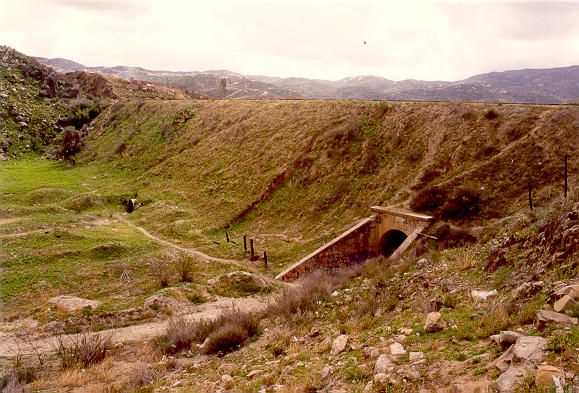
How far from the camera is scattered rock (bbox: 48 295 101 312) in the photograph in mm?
13254

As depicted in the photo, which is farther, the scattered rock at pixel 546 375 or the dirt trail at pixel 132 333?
the dirt trail at pixel 132 333

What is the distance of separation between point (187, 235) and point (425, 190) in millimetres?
14147

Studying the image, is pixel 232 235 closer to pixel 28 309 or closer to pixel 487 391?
pixel 28 309

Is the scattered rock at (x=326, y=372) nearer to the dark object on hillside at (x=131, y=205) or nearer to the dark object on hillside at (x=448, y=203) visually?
the dark object on hillside at (x=448, y=203)

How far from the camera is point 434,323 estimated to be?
6.75 meters

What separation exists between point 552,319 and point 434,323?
194 cm

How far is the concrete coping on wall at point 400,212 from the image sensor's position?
53.9 feet

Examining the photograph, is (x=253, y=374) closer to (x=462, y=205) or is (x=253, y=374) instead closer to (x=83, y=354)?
(x=83, y=354)

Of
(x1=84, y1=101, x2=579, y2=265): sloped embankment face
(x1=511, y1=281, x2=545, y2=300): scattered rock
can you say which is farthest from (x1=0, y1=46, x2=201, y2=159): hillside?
(x1=511, y1=281, x2=545, y2=300): scattered rock

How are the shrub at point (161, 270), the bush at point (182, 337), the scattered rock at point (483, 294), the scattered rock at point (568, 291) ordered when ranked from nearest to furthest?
the scattered rock at point (568, 291)
the scattered rock at point (483, 294)
the bush at point (182, 337)
the shrub at point (161, 270)

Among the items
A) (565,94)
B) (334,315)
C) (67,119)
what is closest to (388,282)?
(334,315)

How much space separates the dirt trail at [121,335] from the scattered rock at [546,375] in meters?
9.15

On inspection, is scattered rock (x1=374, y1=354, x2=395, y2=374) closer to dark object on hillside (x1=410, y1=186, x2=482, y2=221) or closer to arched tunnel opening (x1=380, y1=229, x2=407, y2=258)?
dark object on hillside (x1=410, y1=186, x2=482, y2=221)

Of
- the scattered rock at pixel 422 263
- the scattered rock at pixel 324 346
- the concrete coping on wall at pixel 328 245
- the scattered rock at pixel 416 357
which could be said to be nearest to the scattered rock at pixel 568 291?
the scattered rock at pixel 416 357
